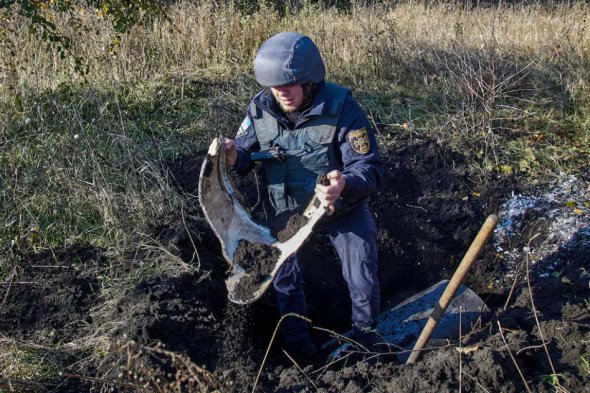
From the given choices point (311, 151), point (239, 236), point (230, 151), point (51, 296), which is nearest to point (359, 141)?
point (311, 151)

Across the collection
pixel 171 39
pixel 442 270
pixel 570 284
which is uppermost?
pixel 171 39

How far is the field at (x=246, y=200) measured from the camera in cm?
321

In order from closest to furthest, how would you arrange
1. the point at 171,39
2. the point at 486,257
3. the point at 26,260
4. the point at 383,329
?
the point at 383,329 → the point at 26,260 → the point at 486,257 → the point at 171,39

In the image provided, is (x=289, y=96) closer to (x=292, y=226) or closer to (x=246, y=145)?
(x=246, y=145)

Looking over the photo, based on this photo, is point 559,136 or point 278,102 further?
point 559,136

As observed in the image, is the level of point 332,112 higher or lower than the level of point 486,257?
higher

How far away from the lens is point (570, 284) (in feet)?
13.0

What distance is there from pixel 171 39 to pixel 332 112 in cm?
423

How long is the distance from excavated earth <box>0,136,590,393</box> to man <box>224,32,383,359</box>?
28 cm

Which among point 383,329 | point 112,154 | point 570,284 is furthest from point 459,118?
point 112,154

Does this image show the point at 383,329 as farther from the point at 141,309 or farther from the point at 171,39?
the point at 171,39

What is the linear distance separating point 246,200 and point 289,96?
165 cm

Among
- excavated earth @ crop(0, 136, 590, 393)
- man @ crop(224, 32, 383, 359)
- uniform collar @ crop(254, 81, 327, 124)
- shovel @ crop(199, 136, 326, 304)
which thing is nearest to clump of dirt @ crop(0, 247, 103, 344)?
excavated earth @ crop(0, 136, 590, 393)

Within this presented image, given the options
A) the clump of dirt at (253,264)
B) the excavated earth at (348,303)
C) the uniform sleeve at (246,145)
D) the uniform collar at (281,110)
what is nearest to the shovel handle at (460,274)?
the excavated earth at (348,303)
